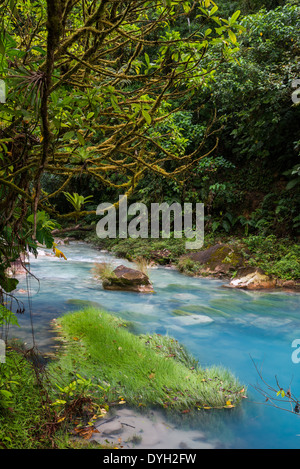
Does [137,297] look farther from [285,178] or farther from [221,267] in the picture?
[285,178]

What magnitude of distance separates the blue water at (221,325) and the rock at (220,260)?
0.60 meters

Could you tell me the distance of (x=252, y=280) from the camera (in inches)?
322

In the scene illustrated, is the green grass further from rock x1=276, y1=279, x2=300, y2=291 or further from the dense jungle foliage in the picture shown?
rock x1=276, y1=279, x2=300, y2=291

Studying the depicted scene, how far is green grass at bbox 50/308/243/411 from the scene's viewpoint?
307 cm

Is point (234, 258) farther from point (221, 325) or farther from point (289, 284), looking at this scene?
point (221, 325)

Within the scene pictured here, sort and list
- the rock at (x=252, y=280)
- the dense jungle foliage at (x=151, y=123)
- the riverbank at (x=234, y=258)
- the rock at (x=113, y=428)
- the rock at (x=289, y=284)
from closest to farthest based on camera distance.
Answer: the dense jungle foliage at (x=151, y=123), the rock at (x=113, y=428), the rock at (x=289, y=284), the rock at (x=252, y=280), the riverbank at (x=234, y=258)

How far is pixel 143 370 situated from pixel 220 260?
648 centimetres

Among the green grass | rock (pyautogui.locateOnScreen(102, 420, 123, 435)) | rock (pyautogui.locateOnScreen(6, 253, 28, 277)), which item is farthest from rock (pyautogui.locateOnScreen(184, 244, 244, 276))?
rock (pyautogui.locateOnScreen(102, 420, 123, 435))

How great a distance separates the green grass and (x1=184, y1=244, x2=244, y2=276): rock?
506 centimetres

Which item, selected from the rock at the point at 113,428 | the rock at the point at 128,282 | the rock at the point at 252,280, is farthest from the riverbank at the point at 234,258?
the rock at the point at 113,428

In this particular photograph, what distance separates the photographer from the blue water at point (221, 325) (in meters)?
2.87

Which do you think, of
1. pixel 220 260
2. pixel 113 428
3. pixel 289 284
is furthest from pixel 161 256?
pixel 113 428

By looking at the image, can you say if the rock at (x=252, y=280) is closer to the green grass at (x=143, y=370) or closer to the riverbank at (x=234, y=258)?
the riverbank at (x=234, y=258)
